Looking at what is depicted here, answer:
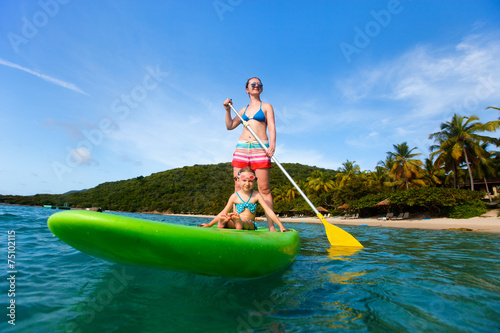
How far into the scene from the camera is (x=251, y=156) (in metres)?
3.96

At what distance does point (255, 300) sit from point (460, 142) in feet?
104

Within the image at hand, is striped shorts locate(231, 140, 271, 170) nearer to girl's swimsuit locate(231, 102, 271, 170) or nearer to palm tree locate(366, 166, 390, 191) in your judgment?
girl's swimsuit locate(231, 102, 271, 170)

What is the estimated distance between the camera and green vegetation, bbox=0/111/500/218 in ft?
74.0

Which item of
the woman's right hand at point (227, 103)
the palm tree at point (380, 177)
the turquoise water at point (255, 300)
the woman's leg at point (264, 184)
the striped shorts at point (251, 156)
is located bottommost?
the turquoise water at point (255, 300)

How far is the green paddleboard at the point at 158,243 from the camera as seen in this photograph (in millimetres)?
1854

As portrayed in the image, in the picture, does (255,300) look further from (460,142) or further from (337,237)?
(460,142)

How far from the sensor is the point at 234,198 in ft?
11.8

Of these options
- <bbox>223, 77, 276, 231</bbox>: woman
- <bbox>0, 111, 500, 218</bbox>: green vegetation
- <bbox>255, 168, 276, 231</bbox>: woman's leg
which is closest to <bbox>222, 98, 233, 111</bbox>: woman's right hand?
<bbox>223, 77, 276, 231</bbox>: woman

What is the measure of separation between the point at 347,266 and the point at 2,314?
3477 millimetres

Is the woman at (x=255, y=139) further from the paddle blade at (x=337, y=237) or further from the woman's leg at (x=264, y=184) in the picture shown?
the paddle blade at (x=337, y=237)

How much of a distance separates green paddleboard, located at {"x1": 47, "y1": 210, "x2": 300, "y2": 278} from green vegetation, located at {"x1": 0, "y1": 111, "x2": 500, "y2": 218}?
77.8 ft

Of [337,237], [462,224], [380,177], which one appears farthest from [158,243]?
[380,177]

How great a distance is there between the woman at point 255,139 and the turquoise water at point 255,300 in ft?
4.29

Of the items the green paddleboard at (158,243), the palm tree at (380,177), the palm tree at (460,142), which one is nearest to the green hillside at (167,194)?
the palm tree at (380,177)
